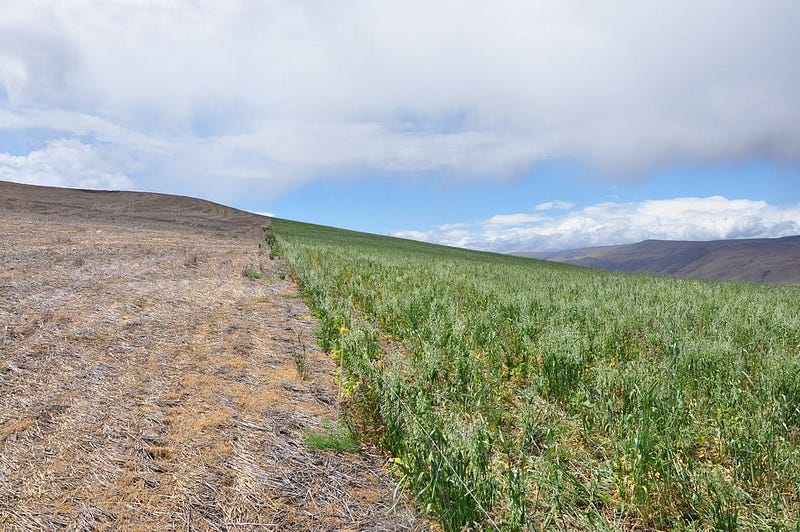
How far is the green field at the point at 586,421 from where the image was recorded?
3.14 metres

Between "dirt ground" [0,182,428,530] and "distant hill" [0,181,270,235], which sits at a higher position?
"distant hill" [0,181,270,235]

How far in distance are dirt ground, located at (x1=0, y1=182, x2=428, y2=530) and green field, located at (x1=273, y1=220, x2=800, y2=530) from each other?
1.63 feet

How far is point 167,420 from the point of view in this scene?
4.53 m

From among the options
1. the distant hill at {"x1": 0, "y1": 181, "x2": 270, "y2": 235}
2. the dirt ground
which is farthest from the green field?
the distant hill at {"x1": 0, "y1": 181, "x2": 270, "y2": 235}

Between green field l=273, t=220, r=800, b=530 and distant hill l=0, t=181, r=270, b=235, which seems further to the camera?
distant hill l=0, t=181, r=270, b=235

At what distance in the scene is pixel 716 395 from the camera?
4492 mm

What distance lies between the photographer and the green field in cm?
314

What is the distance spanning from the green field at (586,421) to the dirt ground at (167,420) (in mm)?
495

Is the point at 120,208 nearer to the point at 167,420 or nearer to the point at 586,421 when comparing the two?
the point at 167,420

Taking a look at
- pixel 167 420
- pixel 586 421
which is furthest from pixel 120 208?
pixel 586 421

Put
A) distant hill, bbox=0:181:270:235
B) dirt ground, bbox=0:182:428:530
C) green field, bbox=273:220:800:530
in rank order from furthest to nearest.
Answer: distant hill, bbox=0:181:270:235, dirt ground, bbox=0:182:428:530, green field, bbox=273:220:800:530

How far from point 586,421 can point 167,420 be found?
4.32m

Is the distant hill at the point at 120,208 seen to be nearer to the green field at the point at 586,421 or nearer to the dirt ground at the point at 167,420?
the dirt ground at the point at 167,420

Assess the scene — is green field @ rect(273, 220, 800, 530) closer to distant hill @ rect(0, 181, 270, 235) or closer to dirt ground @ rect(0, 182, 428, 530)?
dirt ground @ rect(0, 182, 428, 530)
